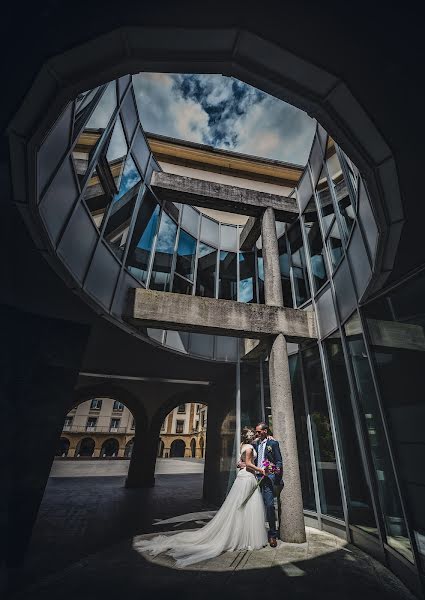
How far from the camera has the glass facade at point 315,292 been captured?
4375mm

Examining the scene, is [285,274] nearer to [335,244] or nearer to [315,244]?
[315,244]

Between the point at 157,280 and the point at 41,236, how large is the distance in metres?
4.75

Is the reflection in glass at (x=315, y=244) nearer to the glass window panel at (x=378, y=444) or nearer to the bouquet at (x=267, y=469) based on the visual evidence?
the glass window panel at (x=378, y=444)

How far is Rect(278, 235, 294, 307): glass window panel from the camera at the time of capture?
9594 millimetres

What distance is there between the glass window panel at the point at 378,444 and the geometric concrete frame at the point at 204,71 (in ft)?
10.9

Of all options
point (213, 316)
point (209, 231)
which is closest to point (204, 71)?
point (213, 316)

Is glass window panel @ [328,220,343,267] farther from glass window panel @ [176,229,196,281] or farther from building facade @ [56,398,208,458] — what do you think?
building facade @ [56,398,208,458]

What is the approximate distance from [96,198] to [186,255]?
4.43 metres

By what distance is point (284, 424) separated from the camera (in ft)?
21.0

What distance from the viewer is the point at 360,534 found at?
522cm

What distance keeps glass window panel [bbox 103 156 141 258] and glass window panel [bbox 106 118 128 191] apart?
0.65ft

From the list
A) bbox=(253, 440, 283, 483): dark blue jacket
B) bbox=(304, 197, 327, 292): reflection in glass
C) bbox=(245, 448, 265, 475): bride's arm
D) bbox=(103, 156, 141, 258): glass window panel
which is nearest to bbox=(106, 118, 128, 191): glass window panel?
bbox=(103, 156, 141, 258): glass window panel

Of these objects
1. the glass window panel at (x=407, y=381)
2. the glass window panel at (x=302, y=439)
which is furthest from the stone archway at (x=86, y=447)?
the glass window panel at (x=407, y=381)

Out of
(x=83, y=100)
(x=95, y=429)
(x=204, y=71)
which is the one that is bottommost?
(x=95, y=429)
